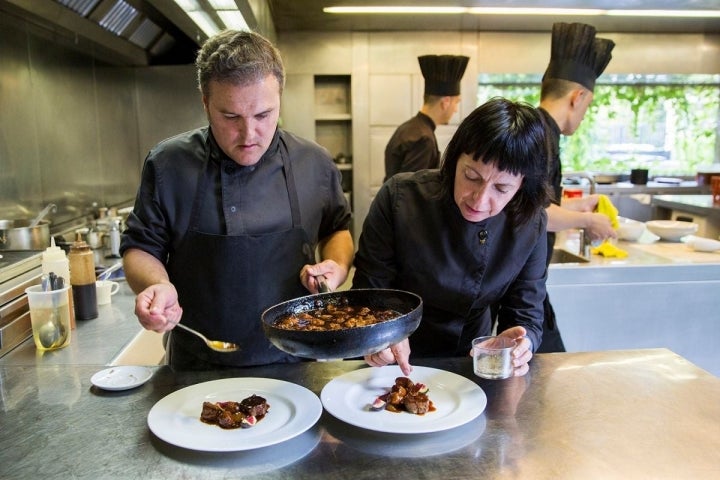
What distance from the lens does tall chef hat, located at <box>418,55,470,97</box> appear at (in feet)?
13.7

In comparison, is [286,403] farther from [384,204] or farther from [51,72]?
[51,72]

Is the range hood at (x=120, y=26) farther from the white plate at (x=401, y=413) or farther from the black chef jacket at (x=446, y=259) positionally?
the white plate at (x=401, y=413)

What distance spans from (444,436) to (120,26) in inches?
140

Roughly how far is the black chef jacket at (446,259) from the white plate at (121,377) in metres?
0.60

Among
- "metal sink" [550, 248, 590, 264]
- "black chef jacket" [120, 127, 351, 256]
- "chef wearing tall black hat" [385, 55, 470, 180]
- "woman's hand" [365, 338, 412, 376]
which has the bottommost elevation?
"metal sink" [550, 248, 590, 264]

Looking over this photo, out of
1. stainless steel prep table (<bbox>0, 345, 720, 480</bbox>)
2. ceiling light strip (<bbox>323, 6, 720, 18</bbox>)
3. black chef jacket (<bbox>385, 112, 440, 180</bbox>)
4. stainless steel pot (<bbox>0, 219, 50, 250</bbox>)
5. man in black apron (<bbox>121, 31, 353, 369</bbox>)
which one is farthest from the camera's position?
ceiling light strip (<bbox>323, 6, 720, 18</bbox>)

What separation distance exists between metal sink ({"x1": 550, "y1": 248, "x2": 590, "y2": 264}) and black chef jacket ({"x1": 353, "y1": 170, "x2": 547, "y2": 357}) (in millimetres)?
1571

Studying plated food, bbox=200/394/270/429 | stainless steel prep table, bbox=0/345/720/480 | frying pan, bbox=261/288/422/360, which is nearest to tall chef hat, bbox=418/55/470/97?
stainless steel prep table, bbox=0/345/720/480

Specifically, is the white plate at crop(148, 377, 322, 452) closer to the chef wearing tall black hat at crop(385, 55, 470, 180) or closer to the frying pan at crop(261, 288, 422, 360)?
the frying pan at crop(261, 288, 422, 360)

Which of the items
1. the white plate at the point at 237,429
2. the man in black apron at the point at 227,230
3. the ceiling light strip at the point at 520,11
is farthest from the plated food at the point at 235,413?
the ceiling light strip at the point at 520,11

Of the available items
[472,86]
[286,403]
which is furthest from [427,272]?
[472,86]

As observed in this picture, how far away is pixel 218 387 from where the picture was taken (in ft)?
4.42

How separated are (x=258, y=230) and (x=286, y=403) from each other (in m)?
0.58

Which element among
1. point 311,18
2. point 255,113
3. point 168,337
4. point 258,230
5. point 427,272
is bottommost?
point 168,337
